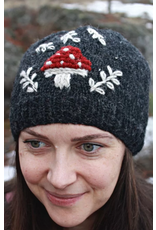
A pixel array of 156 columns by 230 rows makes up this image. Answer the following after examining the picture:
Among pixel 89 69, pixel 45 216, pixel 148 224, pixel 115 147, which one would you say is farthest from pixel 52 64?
pixel 148 224

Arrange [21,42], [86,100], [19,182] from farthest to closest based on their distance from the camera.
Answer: [21,42], [19,182], [86,100]

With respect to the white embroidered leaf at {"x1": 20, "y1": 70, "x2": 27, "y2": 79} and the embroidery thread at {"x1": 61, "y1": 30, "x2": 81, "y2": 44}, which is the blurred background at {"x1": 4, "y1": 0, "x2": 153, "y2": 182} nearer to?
the white embroidered leaf at {"x1": 20, "y1": 70, "x2": 27, "y2": 79}

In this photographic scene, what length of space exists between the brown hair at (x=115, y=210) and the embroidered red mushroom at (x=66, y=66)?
2.12ft

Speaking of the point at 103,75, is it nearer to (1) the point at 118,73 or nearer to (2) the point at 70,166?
(1) the point at 118,73

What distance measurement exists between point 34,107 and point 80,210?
70cm

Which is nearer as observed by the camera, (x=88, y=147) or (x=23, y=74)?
(x=88, y=147)

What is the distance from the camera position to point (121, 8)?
8523 millimetres

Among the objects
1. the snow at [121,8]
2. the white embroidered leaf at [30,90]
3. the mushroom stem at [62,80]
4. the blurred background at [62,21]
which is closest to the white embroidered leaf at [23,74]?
the white embroidered leaf at [30,90]

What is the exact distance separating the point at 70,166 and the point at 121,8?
8535mm

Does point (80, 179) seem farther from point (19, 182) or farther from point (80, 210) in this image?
point (19, 182)

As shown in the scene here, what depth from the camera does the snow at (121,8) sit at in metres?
7.13

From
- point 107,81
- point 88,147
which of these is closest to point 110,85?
point 107,81

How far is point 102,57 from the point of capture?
1403 millimetres

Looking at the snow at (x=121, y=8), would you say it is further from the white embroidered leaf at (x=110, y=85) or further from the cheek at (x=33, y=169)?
the cheek at (x=33, y=169)
